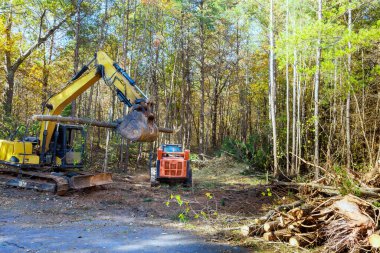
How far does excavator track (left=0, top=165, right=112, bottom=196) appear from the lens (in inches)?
415

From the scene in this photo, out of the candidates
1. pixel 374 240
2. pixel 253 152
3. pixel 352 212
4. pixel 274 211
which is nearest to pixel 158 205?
pixel 274 211

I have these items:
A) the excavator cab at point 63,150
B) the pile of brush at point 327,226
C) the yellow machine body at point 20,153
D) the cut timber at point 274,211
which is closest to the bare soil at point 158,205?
the cut timber at point 274,211

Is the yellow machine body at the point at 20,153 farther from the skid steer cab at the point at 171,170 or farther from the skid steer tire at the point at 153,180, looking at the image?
the skid steer cab at the point at 171,170

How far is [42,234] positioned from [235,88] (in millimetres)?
29689

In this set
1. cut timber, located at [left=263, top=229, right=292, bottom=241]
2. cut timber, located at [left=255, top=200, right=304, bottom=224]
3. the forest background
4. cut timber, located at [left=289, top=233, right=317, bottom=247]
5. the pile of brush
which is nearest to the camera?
the pile of brush

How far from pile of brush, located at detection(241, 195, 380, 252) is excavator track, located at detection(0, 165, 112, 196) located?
6.28 metres

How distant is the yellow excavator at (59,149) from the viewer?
34.2 feet

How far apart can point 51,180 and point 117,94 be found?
3.62 metres

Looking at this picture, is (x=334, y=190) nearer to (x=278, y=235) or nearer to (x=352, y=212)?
(x=352, y=212)

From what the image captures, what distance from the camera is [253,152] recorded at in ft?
59.6

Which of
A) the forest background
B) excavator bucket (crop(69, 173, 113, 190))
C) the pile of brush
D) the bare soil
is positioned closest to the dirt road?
the bare soil

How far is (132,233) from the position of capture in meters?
6.80

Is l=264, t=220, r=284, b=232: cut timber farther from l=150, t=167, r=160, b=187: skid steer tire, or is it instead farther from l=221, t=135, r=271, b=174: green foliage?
l=221, t=135, r=271, b=174: green foliage

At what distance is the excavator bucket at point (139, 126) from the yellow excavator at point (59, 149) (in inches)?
32.9
